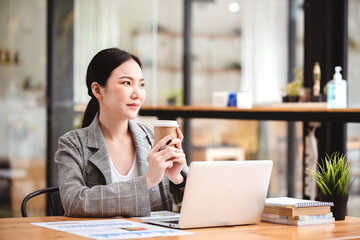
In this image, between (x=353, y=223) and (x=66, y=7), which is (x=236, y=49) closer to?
(x=66, y=7)

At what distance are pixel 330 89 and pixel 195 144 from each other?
128 inches

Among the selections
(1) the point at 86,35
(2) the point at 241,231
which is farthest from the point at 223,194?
(1) the point at 86,35

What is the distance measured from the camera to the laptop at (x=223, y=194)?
2.16 meters

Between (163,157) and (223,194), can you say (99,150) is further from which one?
(223,194)

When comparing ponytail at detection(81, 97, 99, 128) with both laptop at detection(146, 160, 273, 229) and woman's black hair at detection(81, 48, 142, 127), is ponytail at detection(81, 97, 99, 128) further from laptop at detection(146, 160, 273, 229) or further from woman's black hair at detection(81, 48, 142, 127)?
laptop at detection(146, 160, 273, 229)

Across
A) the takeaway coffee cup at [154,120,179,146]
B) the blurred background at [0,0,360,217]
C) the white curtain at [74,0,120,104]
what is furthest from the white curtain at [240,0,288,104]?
the takeaway coffee cup at [154,120,179,146]

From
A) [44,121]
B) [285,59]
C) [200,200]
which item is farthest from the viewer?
[285,59]

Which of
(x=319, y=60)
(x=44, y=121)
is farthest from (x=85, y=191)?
(x=44, y=121)

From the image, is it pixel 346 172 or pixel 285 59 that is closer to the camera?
pixel 346 172

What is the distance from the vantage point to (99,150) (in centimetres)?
261

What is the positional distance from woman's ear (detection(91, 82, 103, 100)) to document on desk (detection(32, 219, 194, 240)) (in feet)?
1.98

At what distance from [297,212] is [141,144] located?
0.72 meters

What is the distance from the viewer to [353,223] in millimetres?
2438

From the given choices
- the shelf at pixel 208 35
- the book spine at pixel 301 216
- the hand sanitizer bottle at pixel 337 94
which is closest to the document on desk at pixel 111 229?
the book spine at pixel 301 216
